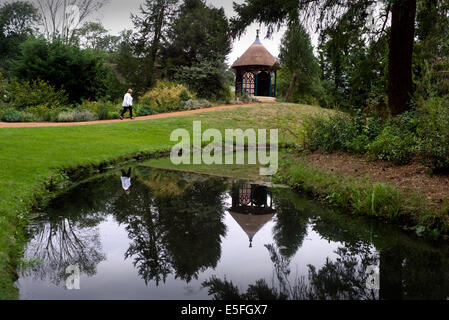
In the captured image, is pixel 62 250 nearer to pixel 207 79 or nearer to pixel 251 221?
pixel 251 221

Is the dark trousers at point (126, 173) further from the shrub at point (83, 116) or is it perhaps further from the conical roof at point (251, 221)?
the shrub at point (83, 116)

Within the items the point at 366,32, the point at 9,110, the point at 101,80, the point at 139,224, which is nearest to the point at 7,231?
the point at 139,224

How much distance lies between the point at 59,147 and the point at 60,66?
1469 cm

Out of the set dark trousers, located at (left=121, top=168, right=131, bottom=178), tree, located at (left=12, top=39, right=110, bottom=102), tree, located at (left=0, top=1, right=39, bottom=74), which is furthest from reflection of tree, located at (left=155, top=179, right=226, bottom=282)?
tree, located at (left=0, top=1, right=39, bottom=74)

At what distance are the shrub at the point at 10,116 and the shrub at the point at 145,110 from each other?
645cm

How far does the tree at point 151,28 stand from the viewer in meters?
30.4

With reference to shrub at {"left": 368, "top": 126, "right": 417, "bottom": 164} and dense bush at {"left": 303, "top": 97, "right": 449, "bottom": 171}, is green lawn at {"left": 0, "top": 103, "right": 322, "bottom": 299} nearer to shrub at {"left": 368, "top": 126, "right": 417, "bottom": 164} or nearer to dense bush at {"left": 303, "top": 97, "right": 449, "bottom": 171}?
dense bush at {"left": 303, "top": 97, "right": 449, "bottom": 171}

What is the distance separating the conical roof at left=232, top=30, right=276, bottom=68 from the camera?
1263 inches

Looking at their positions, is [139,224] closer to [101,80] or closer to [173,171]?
[173,171]

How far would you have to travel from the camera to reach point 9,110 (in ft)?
60.3

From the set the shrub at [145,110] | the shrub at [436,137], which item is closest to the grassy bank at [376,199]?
the shrub at [436,137]
